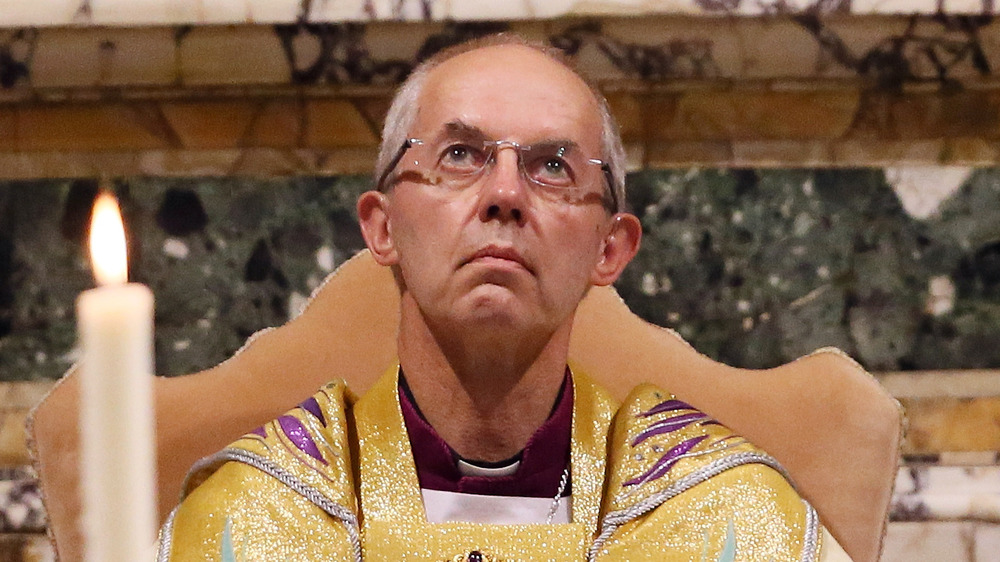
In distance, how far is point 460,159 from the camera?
188 centimetres

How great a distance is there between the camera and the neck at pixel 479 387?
6.38 feet

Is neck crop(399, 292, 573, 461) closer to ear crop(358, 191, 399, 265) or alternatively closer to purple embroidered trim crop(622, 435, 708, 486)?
ear crop(358, 191, 399, 265)

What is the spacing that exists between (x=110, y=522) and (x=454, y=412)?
151cm

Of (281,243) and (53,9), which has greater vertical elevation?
(53,9)

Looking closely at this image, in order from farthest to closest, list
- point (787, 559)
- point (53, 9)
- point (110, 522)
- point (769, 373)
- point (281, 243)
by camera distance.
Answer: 1. point (281, 243)
2. point (53, 9)
3. point (769, 373)
4. point (787, 559)
5. point (110, 522)

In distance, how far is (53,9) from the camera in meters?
2.49

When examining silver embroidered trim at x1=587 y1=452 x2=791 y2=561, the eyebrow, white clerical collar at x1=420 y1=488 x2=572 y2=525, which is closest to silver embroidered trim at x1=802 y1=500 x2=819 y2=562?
silver embroidered trim at x1=587 y1=452 x2=791 y2=561

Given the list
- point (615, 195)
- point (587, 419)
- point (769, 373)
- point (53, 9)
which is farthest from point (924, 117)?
point (53, 9)

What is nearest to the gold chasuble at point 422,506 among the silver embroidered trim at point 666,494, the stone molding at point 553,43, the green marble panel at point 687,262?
the silver embroidered trim at point 666,494

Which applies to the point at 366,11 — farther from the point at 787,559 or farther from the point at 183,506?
the point at 787,559

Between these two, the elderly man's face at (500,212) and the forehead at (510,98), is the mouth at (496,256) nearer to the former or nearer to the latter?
the elderly man's face at (500,212)

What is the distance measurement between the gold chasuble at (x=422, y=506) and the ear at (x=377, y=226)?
8.8 inches

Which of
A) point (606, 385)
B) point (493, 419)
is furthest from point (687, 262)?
point (493, 419)

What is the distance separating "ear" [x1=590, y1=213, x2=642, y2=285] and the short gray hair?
0.03m
